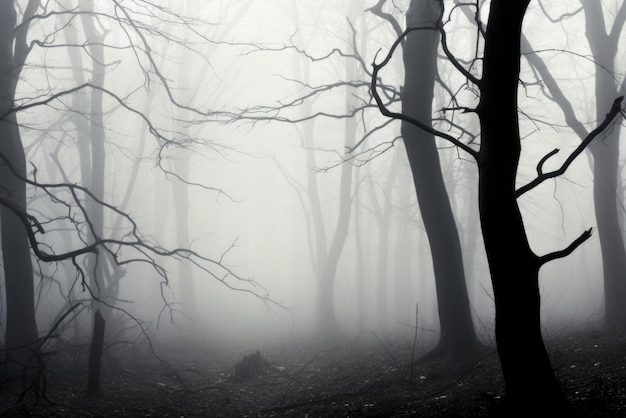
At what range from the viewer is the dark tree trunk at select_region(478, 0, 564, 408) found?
156 inches

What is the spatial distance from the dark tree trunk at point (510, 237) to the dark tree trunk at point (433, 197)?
3.32m

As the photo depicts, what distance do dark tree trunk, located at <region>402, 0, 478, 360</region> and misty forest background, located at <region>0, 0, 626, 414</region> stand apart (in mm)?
33

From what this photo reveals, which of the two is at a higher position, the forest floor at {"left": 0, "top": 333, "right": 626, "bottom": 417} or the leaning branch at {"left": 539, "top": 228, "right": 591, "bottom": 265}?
the leaning branch at {"left": 539, "top": 228, "right": 591, "bottom": 265}

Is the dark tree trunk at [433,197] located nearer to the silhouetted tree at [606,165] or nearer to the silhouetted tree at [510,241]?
the silhouetted tree at [606,165]

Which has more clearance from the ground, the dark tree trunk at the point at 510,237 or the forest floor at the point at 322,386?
the dark tree trunk at the point at 510,237

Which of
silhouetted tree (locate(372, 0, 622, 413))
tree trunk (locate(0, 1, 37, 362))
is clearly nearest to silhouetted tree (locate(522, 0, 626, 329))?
silhouetted tree (locate(372, 0, 622, 413))

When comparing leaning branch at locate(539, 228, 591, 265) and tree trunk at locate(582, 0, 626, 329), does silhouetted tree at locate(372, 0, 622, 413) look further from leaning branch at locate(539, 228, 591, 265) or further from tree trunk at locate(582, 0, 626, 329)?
tree trunk at locate(582, 0, 626, 329)

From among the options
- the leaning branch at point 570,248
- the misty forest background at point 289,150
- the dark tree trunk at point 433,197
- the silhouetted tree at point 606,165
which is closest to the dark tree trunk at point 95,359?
the misty forest background at point 289,150

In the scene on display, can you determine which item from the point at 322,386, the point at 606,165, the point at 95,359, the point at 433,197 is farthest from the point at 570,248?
the point at 606,165

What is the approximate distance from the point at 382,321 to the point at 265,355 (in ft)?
29.4

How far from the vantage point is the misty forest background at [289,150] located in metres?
7.75

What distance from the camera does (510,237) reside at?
13.0 feet

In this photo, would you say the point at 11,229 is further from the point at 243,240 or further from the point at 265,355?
the point at 243,240

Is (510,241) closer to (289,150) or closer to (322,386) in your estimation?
(322,386)
